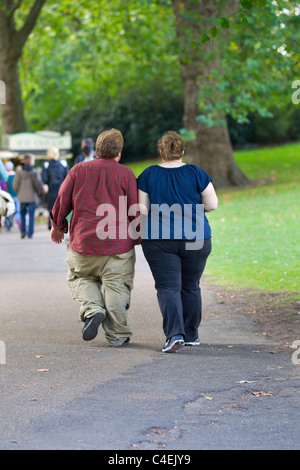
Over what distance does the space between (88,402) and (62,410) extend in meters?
0.24

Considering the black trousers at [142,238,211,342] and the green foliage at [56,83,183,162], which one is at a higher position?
the black trousers at [142,238,211,342]

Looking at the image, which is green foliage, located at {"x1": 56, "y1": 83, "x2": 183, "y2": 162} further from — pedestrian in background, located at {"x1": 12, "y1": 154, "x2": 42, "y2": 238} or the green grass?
pedestrian in background, located at {"x1": 12, "y1": 154, "x2": 42, "y2": 238}

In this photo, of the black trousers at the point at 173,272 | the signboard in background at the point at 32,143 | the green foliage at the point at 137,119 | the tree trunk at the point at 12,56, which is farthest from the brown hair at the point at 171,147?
the green foliage at the point at 137,119

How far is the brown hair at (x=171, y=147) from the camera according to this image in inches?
285

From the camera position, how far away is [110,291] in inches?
292

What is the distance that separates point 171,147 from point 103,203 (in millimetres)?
750

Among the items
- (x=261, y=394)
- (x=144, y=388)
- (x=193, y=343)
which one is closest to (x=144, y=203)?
(x=193, y=343)

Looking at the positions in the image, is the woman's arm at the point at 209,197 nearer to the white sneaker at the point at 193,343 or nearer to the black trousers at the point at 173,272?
the black trousers at the point at 173,272

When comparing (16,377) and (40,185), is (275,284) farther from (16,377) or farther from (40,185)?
(40,185)

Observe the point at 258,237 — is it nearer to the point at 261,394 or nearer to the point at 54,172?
the point at 54,172

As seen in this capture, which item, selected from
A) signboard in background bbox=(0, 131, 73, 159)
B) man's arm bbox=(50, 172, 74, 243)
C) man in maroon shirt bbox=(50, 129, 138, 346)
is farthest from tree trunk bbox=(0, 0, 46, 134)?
man in maroon shirt bbox=(50, 129, 138, 346)

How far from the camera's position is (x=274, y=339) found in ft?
24.8

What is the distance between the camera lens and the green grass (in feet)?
38.3

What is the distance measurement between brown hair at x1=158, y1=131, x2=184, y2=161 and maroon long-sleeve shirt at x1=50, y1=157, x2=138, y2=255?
0.33 meters
